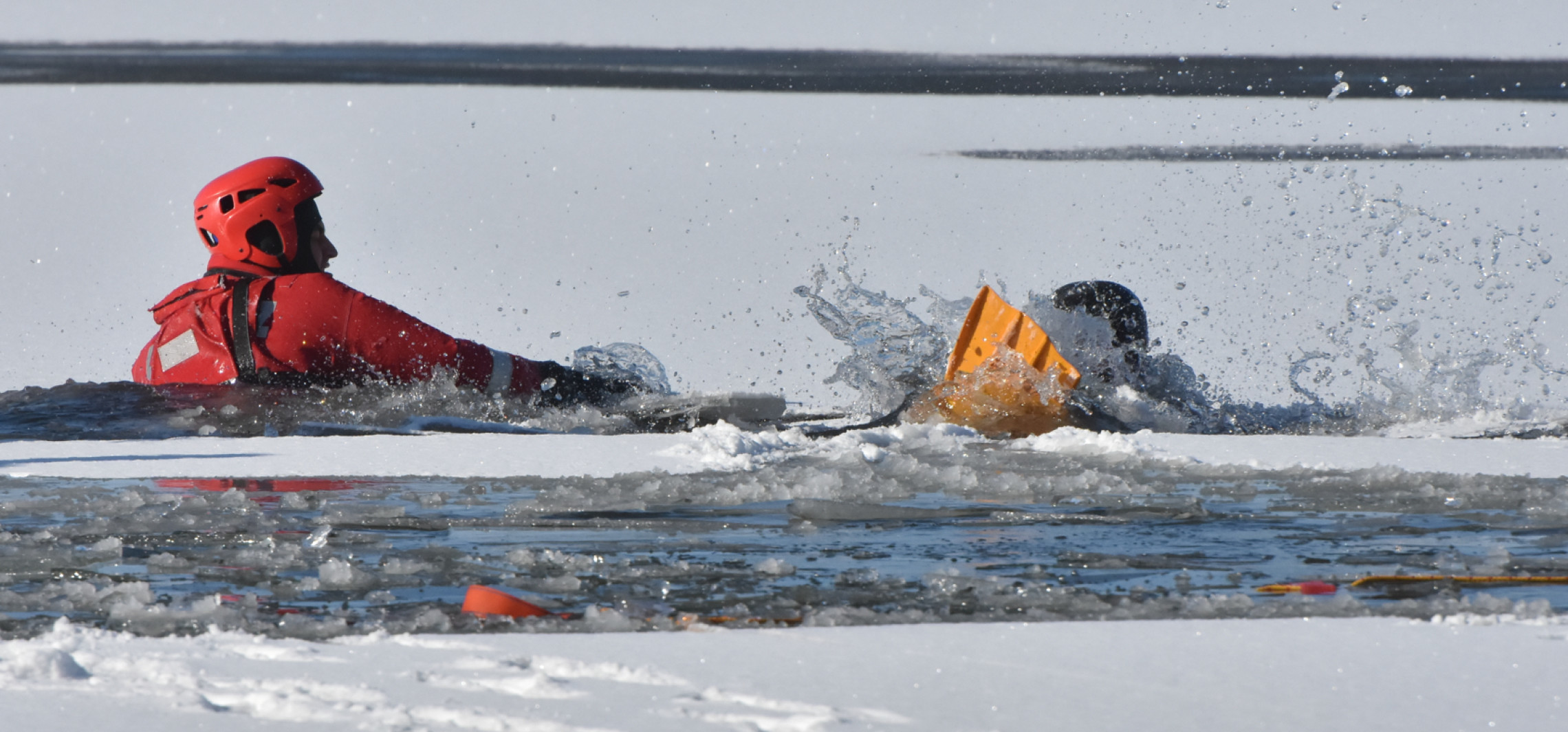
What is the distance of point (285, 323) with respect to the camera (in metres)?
3.69

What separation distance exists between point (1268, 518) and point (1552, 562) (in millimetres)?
437

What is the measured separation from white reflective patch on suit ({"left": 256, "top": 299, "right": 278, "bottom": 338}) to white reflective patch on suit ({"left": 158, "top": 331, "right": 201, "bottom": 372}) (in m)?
0.21

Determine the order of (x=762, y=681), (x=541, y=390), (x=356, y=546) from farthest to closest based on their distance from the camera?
(x=541, y=390)
(x=356, y=546)
(x=762, y=681)

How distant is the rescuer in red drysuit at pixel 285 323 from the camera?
12.1ft

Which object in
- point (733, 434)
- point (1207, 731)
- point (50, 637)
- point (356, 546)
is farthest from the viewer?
point (733, 434)

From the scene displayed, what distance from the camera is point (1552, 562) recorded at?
1.74 m

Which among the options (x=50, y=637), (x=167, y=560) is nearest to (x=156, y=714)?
(x=50, y=637)

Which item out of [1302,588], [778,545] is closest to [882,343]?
[778,545]

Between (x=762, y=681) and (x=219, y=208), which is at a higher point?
(x=219, y=208)

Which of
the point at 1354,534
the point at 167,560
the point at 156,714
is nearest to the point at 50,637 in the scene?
the point at 156,714

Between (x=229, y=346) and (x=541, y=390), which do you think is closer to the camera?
(x=229, y=346)

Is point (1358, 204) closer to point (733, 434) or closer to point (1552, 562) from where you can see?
point (733, 434)

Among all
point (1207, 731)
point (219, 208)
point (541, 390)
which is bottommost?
point (1207, 731)

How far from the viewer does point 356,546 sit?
1862mm
